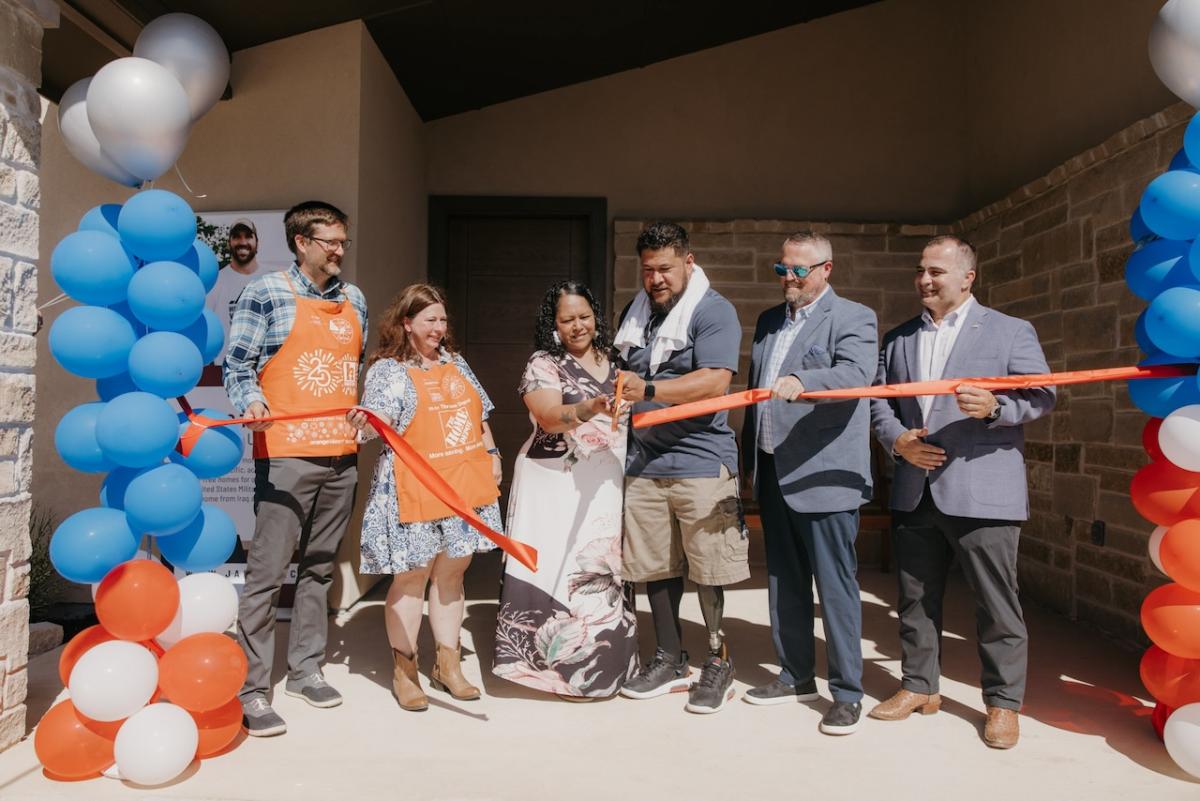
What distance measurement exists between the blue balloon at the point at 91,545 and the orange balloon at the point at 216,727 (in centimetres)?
59

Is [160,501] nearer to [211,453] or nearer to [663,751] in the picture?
[211,453]

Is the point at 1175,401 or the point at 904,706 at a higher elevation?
the point at 1175,401

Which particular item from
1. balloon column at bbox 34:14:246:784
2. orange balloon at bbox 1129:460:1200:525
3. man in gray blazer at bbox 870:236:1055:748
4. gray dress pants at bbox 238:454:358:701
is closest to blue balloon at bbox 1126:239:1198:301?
man in gray blazer at bbox 870:236:1055:748

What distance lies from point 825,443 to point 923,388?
0.41 meters

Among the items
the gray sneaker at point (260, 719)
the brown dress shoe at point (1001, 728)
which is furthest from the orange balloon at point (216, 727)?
the brown dress shoe at point (1001, 728)

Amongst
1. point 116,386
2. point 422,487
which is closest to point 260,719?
point 422,487

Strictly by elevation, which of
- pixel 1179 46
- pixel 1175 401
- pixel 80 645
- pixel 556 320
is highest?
pixel 1179 46

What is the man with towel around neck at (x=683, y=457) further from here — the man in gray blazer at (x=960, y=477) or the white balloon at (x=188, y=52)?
the white balloon at (x=188, y=52)

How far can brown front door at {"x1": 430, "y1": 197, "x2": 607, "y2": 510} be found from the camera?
662cm

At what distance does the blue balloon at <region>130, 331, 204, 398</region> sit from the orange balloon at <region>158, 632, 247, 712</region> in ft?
2.75

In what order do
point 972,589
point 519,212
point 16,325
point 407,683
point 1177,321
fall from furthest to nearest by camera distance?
point 519,212 → point 407,683 → point 972,589 → point 16,325 → point 1177,321

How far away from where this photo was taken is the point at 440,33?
17.0ft

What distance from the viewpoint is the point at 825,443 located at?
129 inches

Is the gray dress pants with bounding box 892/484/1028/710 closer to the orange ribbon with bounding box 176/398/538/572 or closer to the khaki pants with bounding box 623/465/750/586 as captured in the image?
the khaki pants with bounding box 623/465/750/586
